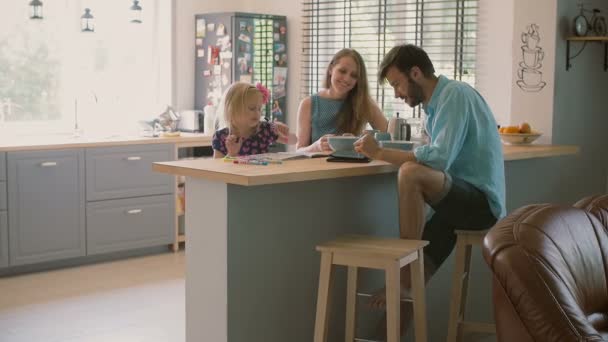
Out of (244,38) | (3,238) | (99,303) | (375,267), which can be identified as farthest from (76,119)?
(375,267)

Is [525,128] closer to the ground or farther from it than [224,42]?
closer to the ground

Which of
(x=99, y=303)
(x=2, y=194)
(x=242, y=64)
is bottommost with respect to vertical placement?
(x=99, y=303)

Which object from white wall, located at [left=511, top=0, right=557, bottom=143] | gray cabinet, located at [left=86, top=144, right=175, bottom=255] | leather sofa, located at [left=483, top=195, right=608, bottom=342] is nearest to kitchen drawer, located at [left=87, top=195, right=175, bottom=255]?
gray cabinet, located at [left=86, top=144, right=175, bottom=255]

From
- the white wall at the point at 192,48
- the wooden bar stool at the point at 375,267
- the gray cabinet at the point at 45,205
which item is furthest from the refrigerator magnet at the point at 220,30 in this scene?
the wooden bar stool at the point at 375,267

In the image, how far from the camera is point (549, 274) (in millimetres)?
2480

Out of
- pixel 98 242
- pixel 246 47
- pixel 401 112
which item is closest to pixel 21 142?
pixel 98 242

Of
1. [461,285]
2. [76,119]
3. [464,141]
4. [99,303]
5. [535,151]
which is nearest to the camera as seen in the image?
[464,141]

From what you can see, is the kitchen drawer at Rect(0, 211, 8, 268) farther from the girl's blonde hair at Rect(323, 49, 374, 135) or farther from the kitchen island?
the kitchen island

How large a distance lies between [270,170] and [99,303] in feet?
6.85

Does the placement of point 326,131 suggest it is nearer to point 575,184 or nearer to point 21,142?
point 575,184

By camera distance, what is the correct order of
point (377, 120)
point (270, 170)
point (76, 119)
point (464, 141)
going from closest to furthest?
point (270, 170), point (464, 141), point (377, 120), point (76, 119)

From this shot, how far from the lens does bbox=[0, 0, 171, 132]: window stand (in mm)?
5980

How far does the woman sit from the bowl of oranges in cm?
64

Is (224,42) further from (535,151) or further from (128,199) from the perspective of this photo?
(535,151)
